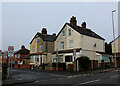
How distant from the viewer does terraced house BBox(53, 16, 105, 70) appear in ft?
88.9

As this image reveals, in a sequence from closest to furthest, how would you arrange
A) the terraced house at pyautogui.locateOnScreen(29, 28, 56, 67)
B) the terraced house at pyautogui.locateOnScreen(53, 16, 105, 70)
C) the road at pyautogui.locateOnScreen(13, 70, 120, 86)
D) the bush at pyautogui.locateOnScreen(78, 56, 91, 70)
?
the road at pyautogui.locateOnScreen(13, 70, 120, 86) < the bush at pyautogui.locateOnScreen(78, 56, 91, 70) < the terraced house at pyautogui.locateOnScreen(53, 16, 105, 70) < the terraced house at pyautogui.locateOnScreen(29, 28, 56, 67)

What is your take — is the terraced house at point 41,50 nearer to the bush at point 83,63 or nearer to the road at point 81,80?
the bush at point 83,63

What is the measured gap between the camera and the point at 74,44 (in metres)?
28.4

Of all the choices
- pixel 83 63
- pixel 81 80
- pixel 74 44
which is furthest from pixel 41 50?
pixel 81 80

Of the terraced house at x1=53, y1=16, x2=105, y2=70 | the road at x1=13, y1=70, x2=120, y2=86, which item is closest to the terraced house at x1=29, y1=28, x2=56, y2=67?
the terraced house at x1=53, y1=16, x2=105, y2=70

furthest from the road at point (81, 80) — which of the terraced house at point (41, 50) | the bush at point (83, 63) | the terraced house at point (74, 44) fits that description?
the terraced house at point (41, 50)

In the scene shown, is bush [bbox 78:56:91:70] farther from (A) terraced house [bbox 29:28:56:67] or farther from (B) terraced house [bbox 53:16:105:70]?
(A) terraced house [bbox 29:28:56:67]

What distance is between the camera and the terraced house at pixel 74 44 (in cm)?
2709

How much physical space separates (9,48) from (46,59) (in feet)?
62.1

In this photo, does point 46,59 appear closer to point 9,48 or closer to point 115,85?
point 9,48

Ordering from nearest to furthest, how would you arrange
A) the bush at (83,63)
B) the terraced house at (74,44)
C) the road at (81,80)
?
the road at (81,80), the bush at (83,63), the terraced house at (74,44)

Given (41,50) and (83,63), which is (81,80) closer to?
(83,63)

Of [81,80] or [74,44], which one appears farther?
[74,44]

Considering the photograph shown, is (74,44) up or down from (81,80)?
up
